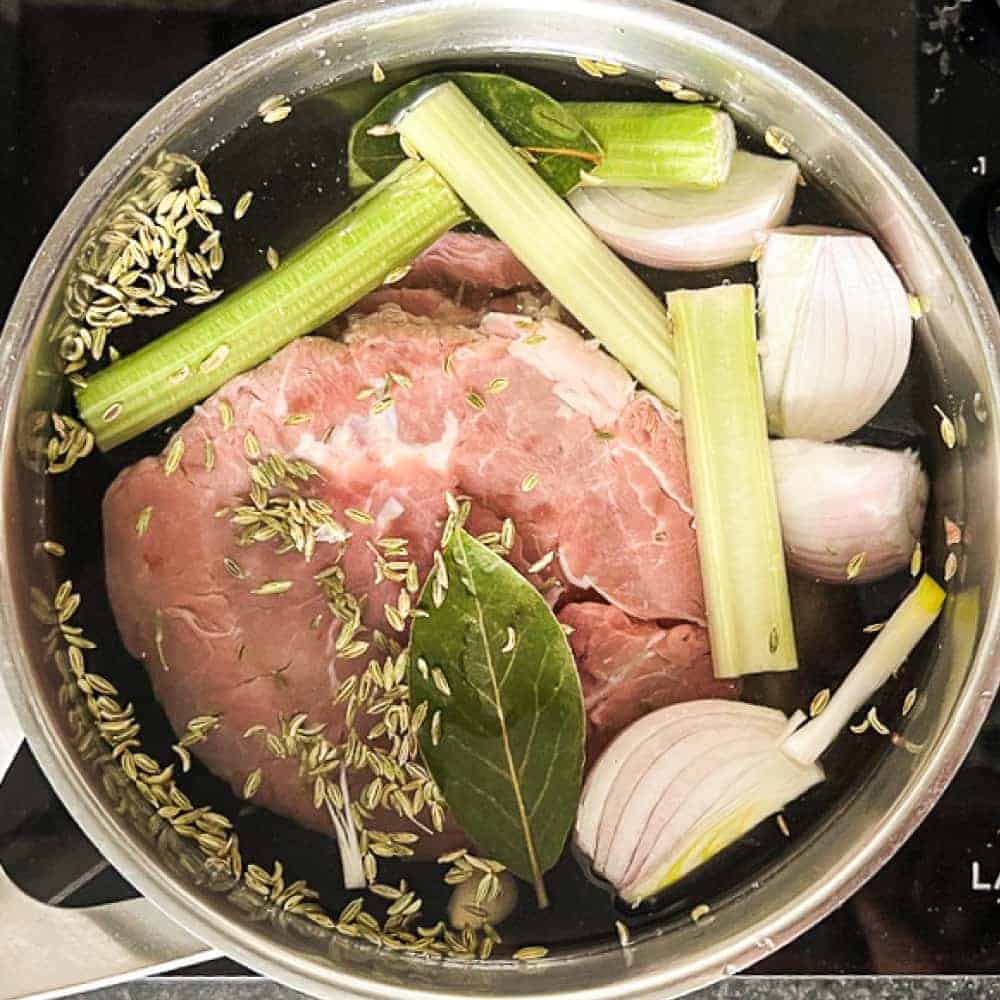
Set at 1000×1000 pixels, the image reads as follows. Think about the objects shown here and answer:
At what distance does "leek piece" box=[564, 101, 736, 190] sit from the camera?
962 millimetres

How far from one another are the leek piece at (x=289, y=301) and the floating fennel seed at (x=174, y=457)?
0.02 metres

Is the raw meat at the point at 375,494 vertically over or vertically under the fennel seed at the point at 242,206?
under

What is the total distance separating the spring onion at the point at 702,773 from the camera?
0.96 metres

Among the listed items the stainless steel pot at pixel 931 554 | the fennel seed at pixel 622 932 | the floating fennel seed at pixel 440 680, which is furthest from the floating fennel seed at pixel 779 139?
the fennel seed at pixel 622 932

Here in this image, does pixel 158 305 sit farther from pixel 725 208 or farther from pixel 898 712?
pixel 898 712

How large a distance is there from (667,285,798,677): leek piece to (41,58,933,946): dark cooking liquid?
0.02 meters

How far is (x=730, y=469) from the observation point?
0.95 metres

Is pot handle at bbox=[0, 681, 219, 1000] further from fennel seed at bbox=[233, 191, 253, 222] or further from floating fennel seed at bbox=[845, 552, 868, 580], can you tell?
floating fennel seed at bbox=[845, 552, 868, 580]

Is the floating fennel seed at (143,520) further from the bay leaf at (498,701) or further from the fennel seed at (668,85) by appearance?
the fennel seed at (668,85)

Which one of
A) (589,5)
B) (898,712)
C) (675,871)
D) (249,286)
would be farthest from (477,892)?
(589,5)

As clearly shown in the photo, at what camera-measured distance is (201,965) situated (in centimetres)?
101

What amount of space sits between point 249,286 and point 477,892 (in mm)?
402

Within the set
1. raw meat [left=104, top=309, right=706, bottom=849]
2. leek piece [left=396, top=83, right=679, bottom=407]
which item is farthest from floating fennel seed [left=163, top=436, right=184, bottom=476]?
leek piece [left=396, top=83, right=679, bottom=407]

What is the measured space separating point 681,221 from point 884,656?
30 centimetres
